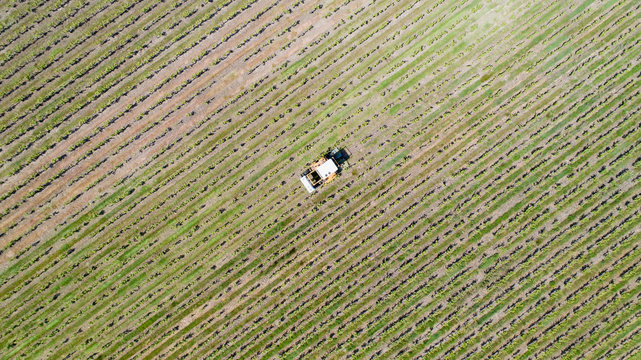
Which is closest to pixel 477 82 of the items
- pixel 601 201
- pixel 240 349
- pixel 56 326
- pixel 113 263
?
pixel 601 201

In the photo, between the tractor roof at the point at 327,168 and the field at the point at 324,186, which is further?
the field at the point at 324,186

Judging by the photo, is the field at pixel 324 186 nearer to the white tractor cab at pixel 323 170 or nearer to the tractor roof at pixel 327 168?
the white tractor cab at pixel 323 170

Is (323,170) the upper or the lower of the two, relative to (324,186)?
upper

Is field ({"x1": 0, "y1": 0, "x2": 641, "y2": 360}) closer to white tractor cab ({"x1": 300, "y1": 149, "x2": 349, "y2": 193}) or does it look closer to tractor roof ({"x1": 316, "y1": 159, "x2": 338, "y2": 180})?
white tractor cab ({"x1": 300, "y1": 149, "x2": 349, "y2": 193})

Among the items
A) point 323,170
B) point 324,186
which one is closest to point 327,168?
point 323,170

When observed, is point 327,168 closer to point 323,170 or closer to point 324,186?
point 323,170

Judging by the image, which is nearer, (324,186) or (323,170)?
(323,170)

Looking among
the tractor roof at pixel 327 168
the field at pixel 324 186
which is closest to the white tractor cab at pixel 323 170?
the tractor roof at pixel 327 168

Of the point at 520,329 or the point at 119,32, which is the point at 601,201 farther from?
the point at 119,32
